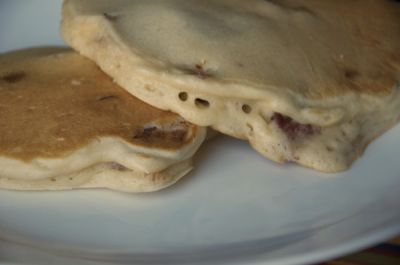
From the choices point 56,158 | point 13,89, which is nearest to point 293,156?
point 56,158

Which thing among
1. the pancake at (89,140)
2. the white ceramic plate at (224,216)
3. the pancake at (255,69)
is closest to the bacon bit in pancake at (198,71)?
the pancake at (255,69)

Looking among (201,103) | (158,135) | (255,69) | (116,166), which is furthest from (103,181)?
(255,69)

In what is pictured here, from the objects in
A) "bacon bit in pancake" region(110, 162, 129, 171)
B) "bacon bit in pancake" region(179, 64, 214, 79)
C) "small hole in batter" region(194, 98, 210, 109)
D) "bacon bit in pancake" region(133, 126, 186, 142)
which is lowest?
"bacon bit in pancake" region(110, 162, 129, 171)

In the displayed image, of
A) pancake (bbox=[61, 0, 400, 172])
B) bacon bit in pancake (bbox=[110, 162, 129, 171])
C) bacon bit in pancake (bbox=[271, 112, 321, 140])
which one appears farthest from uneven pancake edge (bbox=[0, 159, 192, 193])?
bacon bit in pancake (bbox=[271, 112, 321, 140])

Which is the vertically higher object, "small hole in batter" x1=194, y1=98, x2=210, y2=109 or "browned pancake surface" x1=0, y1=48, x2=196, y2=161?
"small hole in batter" x1=194, y1=98, x2=210, y2=109

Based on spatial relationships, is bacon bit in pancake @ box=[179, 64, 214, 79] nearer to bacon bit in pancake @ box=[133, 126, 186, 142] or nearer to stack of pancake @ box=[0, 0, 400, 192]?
stack of pancake @ box=[0, 0, 400, 192]

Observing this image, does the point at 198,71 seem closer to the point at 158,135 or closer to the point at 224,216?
the point at 158,135
